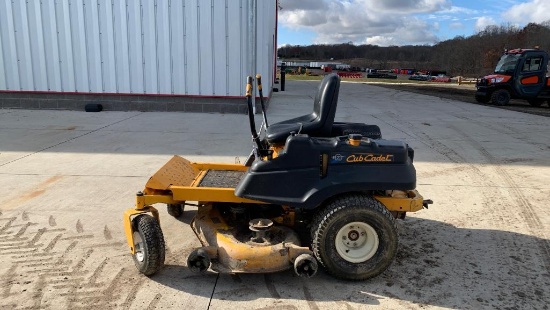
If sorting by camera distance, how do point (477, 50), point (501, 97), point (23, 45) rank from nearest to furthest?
point (23, 45) → point (501, 97) → point (477, 50)

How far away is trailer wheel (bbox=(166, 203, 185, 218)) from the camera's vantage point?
3.91 m

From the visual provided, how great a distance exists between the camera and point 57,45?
35.9ft

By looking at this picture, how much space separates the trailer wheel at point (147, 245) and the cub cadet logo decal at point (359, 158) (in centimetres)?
131

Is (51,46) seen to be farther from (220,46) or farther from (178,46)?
(220,46)

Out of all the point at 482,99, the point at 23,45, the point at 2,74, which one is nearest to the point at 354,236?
the point at 23,45

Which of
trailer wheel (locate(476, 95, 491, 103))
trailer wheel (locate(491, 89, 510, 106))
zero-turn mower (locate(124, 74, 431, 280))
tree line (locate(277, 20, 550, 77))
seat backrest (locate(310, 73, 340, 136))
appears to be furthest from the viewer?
tree line (locate(277, 20, 550, 77))

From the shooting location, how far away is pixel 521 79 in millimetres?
15039

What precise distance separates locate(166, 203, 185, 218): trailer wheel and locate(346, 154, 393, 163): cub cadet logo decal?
6.13 feet

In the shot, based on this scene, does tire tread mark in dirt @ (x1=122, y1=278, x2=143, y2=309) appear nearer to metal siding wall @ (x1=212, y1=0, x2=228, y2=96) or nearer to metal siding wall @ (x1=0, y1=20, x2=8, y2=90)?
metal siding wall @ (x1=212, y1=0, x2=228, y2=96)

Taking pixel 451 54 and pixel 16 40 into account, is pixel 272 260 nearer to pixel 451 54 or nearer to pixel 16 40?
pixel 16 40

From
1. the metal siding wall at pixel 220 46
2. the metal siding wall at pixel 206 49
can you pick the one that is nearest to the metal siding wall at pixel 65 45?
the metal siding wall at pixel 206 49

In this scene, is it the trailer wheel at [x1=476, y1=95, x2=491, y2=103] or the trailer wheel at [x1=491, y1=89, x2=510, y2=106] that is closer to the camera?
the trailer wheel at [x1=491, y1=89, x2=510, y2=106]

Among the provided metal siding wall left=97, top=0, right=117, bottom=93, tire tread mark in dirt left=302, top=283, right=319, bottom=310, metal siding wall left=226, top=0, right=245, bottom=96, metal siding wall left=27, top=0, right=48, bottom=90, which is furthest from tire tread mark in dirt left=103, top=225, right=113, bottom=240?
metal siding wall left=27, top=0, right=48, bottom=90

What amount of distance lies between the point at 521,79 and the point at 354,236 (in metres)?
15.2
